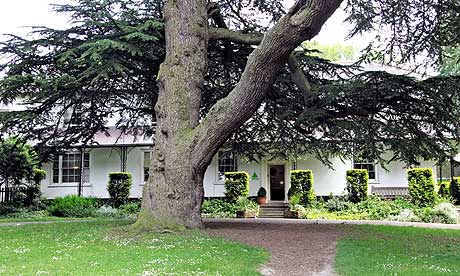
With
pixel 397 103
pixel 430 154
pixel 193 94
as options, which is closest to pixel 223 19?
pixel 193 94

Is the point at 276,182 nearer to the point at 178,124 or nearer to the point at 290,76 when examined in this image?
the point at 290,76

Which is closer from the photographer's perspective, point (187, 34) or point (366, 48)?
point (187, 34)

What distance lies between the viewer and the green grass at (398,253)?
768cm

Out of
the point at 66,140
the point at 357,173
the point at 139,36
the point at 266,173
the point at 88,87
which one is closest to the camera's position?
the point at 139,36

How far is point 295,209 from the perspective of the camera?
23031mm

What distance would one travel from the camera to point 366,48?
45.4 feet

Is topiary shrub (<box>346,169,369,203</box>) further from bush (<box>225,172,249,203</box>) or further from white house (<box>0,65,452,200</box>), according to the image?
bush (<box>225,172,249,203</box>)

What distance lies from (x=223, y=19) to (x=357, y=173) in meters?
12.8

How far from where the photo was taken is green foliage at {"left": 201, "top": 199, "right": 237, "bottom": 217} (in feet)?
77.2

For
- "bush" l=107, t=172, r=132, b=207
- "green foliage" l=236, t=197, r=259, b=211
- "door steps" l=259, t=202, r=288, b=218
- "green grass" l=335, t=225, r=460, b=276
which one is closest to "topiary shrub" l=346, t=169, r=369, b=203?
"door steps" l=259, t=202, r=288, b=218

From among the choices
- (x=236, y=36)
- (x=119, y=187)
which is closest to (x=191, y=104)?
(x=236, y=36)

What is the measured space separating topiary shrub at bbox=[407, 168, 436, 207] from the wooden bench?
7.26ft

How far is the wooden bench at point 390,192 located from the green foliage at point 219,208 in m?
7.85

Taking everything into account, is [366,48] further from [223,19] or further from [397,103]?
[223,19]
